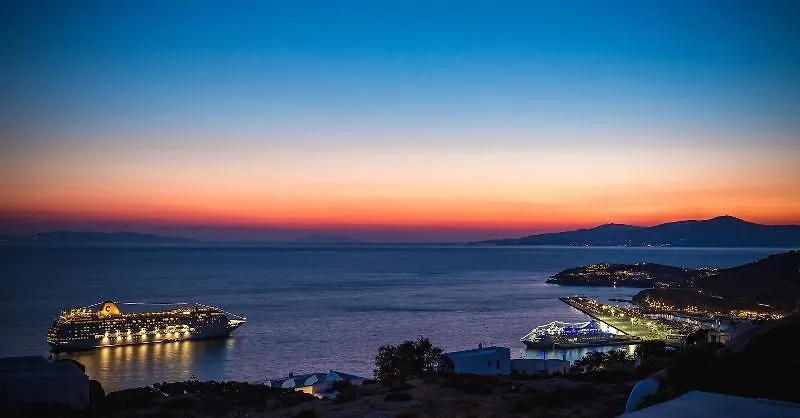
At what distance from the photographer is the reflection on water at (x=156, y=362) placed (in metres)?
38.9

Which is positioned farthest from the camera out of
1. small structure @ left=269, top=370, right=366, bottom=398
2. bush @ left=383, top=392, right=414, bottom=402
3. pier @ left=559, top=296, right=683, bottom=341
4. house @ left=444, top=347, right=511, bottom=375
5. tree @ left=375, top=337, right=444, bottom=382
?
pier @ left=559, top=296, right=683, bottom=341

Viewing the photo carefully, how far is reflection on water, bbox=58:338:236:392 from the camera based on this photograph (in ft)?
128

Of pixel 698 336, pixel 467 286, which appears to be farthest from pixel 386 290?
pixel 698 336

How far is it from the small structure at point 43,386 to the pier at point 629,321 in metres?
47.5

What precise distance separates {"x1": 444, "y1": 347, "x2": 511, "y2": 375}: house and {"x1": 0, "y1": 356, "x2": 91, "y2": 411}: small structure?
599 inches

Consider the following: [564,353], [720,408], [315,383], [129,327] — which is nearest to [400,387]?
[315,383]

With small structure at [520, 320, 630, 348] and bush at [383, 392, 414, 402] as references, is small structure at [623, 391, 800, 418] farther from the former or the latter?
small structure at [520, 320, 630, 348]

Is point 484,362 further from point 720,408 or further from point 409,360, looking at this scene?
point 720,408

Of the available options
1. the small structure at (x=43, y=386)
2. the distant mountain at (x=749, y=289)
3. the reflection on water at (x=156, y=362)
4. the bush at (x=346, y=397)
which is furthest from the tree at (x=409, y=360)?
the distant mountain at (x=749, y=289)

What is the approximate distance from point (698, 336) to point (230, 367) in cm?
3325

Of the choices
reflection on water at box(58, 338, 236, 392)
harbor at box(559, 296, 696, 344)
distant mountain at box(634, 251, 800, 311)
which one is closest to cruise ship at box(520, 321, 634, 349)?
harbor at box(559, 296, 696, 344)

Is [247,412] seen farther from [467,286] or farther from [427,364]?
[467,286]

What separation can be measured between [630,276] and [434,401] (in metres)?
136

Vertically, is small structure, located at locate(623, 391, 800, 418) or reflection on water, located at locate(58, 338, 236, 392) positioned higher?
small structure, located at locate(623, 391, 800, 418)
